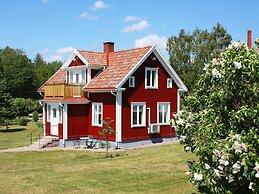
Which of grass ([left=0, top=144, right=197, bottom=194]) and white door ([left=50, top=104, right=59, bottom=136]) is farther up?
white door ([left=50, top=104, right=59, bottom=136])

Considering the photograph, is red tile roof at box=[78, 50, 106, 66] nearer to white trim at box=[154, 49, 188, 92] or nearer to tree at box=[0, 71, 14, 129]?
white trim at box=[154, 49, 188, 92]

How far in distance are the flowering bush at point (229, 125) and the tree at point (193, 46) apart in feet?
126

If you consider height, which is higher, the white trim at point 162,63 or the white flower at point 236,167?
the white trim at point 162,63

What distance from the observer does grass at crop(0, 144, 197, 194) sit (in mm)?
14078

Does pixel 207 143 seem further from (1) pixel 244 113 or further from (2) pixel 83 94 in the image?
(2) pixel 83 94

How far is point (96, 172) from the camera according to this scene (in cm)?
1714

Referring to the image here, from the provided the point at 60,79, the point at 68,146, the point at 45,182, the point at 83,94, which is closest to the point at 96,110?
the point at 83,94

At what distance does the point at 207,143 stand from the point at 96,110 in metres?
19.2

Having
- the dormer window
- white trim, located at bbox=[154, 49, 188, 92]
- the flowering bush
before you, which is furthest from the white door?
the flowering bush

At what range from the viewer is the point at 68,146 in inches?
1084

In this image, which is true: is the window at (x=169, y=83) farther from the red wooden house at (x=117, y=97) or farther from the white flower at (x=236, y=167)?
the white flower at (x=236, y=167)

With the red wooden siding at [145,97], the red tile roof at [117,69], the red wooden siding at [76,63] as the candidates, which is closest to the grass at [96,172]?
the red wooden siding at [145,97]

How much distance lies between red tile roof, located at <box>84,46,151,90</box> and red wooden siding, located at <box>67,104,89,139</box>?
1.68 m

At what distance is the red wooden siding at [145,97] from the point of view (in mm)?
26297
